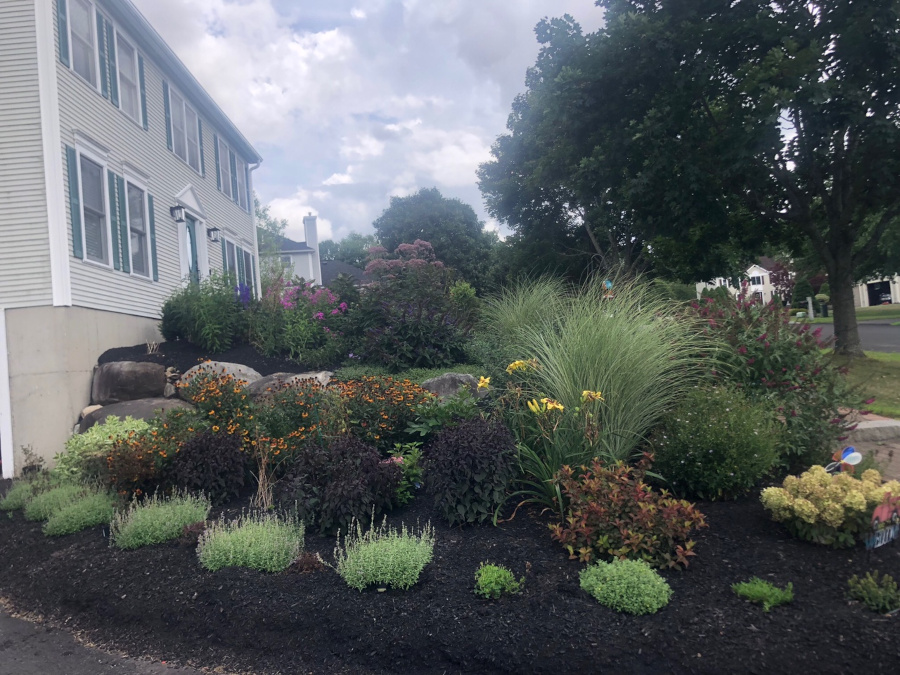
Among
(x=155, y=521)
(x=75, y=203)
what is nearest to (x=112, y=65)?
(x=75, y=203)

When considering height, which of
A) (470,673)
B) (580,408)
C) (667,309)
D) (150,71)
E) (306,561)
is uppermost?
(150,71)

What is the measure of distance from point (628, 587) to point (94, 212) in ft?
31.5

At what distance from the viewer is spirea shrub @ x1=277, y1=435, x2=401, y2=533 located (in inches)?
176

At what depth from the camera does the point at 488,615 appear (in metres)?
3.29

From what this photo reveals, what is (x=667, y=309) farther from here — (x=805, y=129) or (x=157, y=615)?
(x=805, y=129)

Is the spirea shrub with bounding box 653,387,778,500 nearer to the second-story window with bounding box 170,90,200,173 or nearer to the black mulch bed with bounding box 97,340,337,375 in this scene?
the black mulch bed with bounding box 97,340,337,375

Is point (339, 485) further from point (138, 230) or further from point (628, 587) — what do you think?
point (138, 230)

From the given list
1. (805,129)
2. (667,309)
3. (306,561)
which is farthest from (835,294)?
(306,561)

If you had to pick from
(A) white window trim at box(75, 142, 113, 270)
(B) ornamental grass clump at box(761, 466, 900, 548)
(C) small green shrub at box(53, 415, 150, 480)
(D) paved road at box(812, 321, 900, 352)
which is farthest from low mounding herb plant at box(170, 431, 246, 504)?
(D) paved road at box(812, 321, 900, 352)

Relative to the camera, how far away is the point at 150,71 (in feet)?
40.5

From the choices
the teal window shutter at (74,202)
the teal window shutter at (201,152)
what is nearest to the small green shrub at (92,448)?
the teal window shutter at (74,202)

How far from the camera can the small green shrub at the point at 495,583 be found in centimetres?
344

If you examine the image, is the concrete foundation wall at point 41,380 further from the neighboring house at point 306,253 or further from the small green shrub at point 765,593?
the neighboring house at point 306,253

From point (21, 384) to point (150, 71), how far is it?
7114 millimetres
